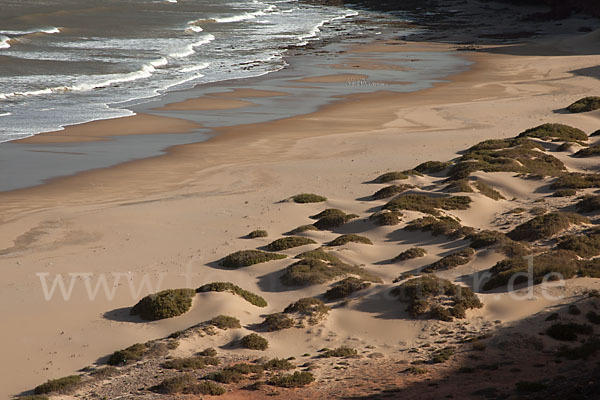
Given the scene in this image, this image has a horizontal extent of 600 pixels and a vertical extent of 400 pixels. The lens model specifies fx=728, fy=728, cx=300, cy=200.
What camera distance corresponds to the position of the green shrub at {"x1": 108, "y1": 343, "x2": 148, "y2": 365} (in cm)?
1141

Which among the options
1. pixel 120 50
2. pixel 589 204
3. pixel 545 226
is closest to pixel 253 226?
pixel 545 226

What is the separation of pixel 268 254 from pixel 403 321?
427 cm

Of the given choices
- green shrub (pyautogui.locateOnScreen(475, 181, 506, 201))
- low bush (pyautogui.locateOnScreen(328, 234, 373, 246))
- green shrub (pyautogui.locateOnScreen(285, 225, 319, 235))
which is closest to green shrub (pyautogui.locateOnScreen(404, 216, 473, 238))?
low bush (pyautogui.locateOnScreen(328, 234, 373, 246))

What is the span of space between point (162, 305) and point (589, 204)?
35.5 feet

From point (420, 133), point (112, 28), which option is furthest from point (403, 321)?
point (112, 28)

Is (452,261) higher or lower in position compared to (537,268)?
lower

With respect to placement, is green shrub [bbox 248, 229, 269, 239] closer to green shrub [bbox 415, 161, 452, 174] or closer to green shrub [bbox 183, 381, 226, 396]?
green shrub [bbox 183, 381, 226, 396]

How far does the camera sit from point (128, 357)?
Result: 11.4 m

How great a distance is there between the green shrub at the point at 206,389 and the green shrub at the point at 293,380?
2.45ft

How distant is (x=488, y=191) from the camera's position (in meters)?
20.2

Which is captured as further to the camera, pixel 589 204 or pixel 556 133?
pixel 556 133

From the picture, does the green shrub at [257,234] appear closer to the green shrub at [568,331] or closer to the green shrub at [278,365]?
the green shrub at [278,365]

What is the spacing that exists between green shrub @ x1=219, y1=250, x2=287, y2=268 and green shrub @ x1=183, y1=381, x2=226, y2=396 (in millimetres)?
5528

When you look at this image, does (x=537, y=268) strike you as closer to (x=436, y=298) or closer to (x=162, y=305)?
(x=436, y=298)
